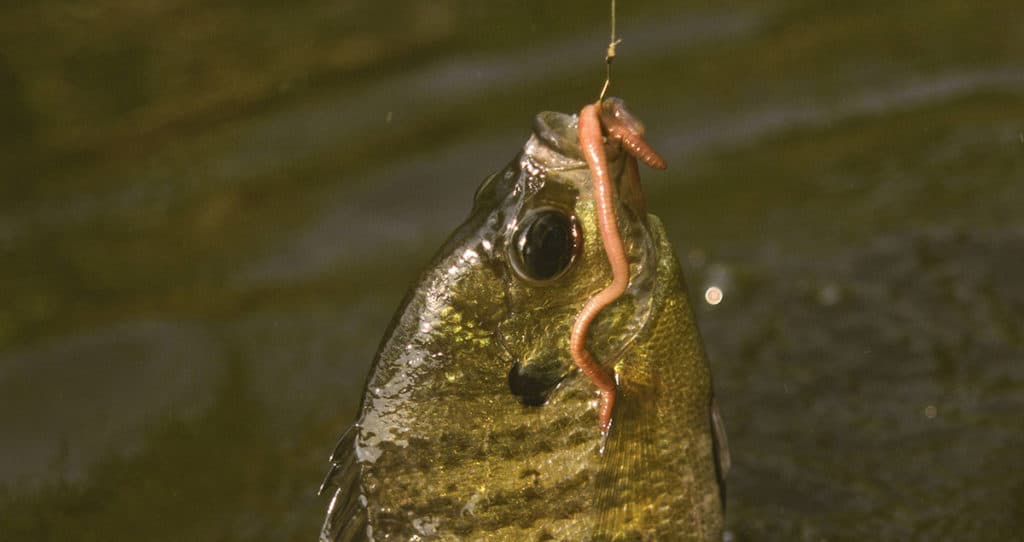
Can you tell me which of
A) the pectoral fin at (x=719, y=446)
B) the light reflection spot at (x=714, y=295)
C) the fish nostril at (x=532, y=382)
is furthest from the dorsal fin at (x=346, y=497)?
the light reflection spot at (x=714, y=295)

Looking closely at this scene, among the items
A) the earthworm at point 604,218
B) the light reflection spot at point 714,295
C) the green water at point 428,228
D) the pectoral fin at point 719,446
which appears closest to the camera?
the earthworm at point 604,218

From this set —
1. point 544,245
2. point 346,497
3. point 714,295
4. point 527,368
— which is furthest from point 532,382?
point 714,295

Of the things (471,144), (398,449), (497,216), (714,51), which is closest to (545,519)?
(398,449)

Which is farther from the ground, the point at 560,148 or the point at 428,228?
the point at 428,228

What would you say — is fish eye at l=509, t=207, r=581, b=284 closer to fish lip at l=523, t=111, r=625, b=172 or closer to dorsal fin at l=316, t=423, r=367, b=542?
fish lip at l=523, t=111, r=625, b=172

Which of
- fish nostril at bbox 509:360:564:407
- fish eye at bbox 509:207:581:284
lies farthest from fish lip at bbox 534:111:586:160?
fish nostril at bbox 509:360:564:407

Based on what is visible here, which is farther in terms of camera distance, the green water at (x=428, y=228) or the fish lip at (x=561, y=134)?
the green water at (x=428, y=228)

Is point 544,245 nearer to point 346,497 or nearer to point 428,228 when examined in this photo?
point 346,497

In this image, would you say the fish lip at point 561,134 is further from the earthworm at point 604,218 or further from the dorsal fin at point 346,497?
the dorsal fin at point 346,497
